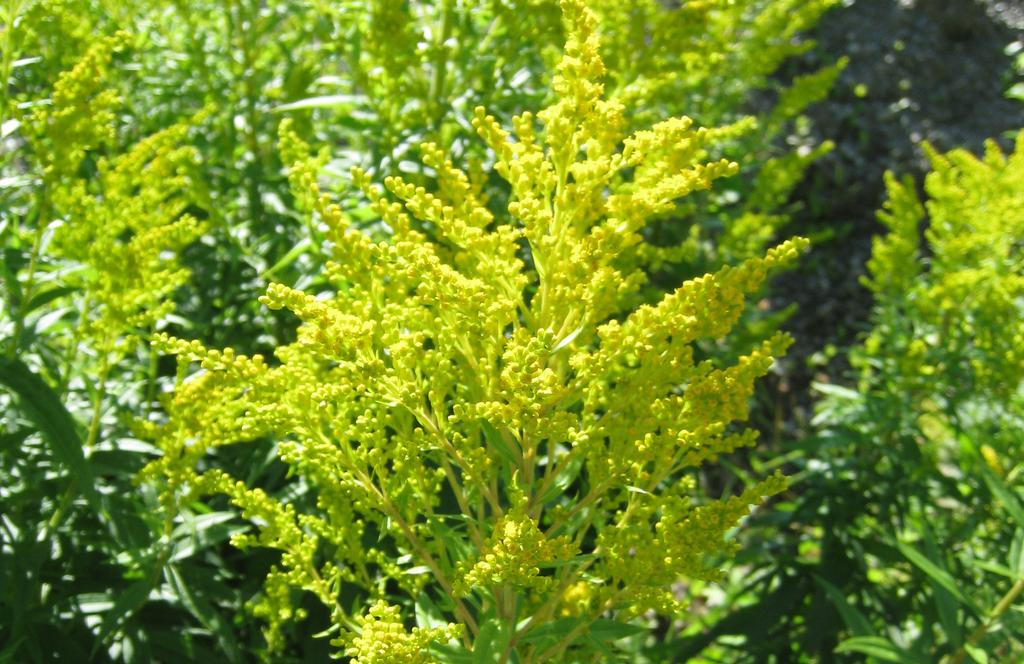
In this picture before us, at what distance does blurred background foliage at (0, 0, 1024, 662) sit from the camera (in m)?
2.71

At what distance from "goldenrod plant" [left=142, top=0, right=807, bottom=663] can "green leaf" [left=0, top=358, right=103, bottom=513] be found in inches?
18.4

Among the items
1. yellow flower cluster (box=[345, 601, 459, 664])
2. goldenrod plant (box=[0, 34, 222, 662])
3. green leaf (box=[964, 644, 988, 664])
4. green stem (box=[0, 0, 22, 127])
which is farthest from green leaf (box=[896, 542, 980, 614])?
green stem (box=[0, 0, 22, 127])

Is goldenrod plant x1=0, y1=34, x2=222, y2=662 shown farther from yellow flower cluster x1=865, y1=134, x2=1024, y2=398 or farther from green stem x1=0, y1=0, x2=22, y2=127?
yellow flower cluster x1=865, y1=134, x2=1024, y2=398

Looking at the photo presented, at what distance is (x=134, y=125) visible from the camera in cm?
416

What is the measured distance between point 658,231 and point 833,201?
11.3 feet

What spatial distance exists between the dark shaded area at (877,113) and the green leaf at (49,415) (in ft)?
17.6

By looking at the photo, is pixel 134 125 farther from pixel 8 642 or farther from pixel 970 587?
pixel 970 587

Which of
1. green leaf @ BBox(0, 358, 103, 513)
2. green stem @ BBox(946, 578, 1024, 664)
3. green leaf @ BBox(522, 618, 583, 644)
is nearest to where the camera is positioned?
green leaf @ BBox(522, 618, 583, 644)

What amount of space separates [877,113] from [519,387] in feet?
21.7

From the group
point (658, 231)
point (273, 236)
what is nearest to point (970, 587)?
point (658, 231)

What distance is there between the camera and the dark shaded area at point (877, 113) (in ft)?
23.3

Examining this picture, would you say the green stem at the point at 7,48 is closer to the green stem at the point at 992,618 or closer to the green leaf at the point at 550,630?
the green leaf at the point at 550,630

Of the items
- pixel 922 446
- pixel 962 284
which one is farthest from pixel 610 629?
pixel 922 446

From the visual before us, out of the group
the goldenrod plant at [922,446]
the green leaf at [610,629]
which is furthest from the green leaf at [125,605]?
the goldenrod plant at [922,446]
